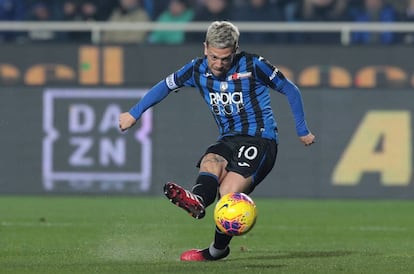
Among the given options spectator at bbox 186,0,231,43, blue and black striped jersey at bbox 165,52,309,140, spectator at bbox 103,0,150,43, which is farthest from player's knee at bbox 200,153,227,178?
spectator at bbox 103,0,150,43

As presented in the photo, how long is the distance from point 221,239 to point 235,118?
969mm

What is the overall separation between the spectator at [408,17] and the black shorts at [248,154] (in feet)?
28.6

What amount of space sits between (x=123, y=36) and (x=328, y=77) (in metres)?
3.16

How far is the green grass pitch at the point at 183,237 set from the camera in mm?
9797

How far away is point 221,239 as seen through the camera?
10.2m

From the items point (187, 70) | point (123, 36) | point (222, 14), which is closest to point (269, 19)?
point (222, 14)

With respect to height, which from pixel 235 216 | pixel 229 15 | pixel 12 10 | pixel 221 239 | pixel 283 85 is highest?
pixel 283 85

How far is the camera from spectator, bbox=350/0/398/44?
61.7 feet

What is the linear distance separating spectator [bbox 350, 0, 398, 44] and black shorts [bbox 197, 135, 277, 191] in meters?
8.69

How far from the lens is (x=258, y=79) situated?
1023 cm

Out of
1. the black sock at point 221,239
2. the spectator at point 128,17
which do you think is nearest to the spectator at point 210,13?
the spectator at point 128,17

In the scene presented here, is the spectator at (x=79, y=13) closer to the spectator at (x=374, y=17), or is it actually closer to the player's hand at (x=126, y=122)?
the spectator at (x=374, y=17)

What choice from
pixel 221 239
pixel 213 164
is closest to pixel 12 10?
pixel 213 164

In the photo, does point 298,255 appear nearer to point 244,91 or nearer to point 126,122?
point 244,91
